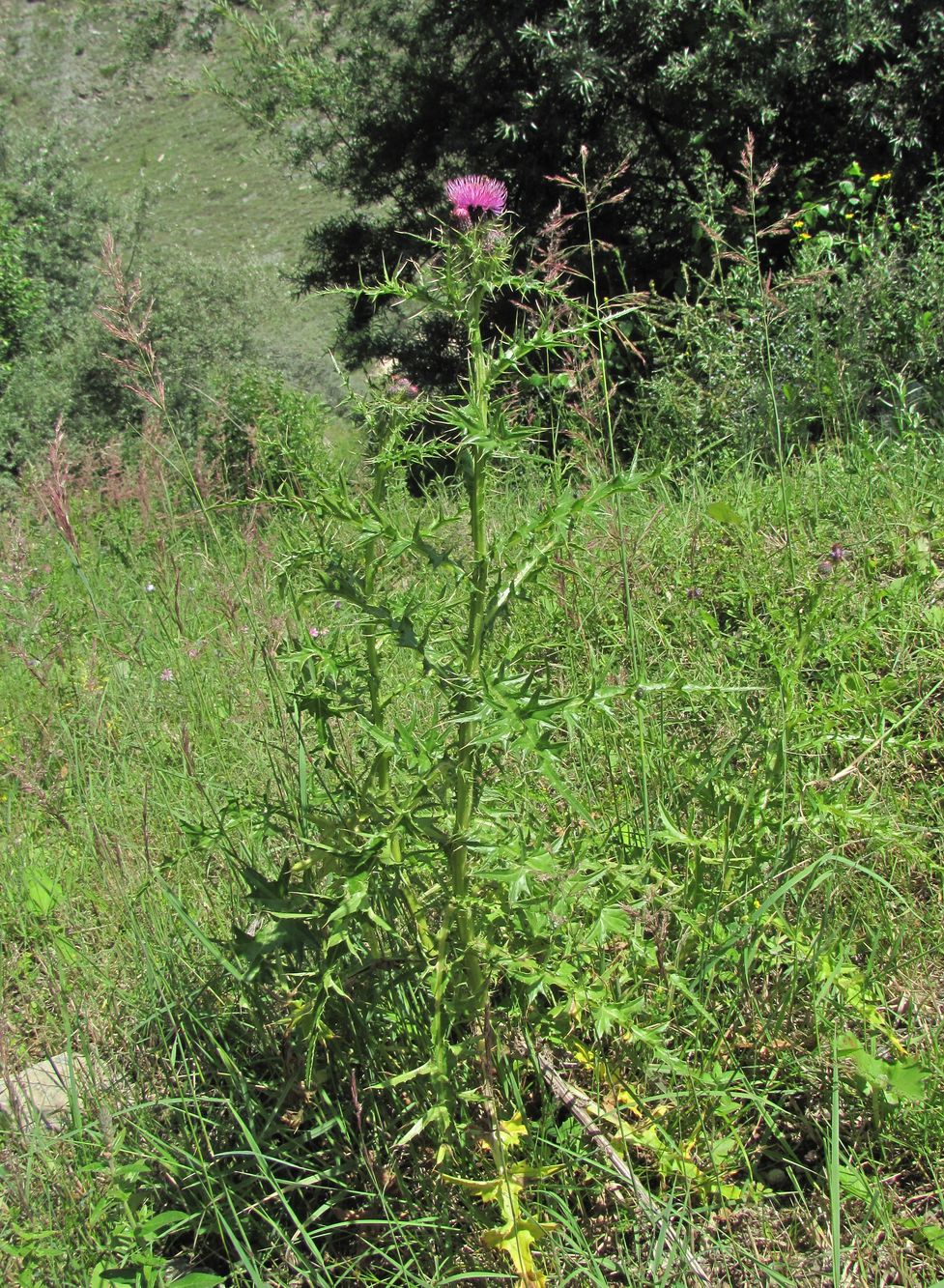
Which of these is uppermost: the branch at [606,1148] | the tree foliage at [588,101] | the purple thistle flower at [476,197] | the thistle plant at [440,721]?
the tree foliage at [588,101]

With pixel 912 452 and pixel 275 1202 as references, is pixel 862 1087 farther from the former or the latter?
pixel 912 452

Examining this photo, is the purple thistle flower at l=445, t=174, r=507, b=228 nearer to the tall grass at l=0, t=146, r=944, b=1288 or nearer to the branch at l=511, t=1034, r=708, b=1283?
the tall grass at l=0, t=146, r=944, b=1288

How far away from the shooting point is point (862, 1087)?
1606 mm

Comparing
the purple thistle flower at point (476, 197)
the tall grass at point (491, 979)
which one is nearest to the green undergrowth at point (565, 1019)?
the tall grass at point (491, 979)

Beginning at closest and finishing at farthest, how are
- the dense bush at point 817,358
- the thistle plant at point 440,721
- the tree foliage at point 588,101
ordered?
the thistle plant at point 440,721
the dense bush at point 817,358
the tree foliage at point 588,101

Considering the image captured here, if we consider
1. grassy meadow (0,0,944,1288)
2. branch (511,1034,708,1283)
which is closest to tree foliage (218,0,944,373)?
grassy meadow (0,0,944,1288)

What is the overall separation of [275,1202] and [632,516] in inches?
84.0

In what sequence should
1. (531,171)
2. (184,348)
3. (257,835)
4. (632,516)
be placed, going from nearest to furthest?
(257,835), (632,516), (531,171), (184,348)

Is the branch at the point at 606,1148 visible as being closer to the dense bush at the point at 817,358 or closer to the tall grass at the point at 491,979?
the tall grass at the point at 491,979

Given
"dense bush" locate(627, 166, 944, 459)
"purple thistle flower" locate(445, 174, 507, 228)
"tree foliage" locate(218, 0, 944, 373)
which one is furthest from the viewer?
"tree foliage" locate(218, 0, 944, 373)

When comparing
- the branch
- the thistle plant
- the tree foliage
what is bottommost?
the branch

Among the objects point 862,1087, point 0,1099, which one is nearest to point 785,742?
point 862,1087

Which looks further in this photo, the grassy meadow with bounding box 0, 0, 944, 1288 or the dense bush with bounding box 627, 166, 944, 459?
the dense bush with bounding box 627, 166, 944, 459

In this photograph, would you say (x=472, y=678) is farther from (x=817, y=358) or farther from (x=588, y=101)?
(x=588, y=101)
